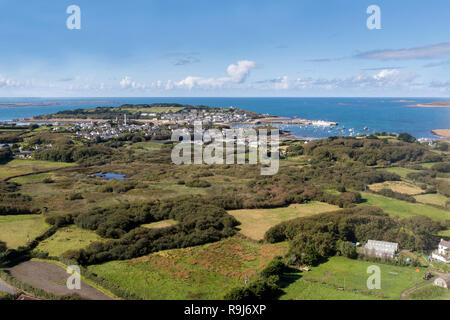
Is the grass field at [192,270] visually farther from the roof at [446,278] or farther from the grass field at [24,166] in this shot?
the grass field at [24,166]

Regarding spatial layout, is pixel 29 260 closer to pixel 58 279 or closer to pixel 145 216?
pixel 58 279

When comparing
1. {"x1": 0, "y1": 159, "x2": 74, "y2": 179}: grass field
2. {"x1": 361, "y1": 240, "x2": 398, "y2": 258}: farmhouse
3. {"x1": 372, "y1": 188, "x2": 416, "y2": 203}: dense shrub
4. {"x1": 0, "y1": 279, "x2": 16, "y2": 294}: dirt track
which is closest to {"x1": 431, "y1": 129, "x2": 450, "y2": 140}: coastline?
{"x1": 372, "y1": 188, "x2": 416, "y2": 203}: dense shrub

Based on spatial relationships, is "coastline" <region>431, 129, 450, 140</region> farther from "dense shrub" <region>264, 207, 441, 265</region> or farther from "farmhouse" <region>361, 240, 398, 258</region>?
"farmhouse" <region>361, 240, 398, 258</region>

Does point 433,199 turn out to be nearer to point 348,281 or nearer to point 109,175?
point 348,281

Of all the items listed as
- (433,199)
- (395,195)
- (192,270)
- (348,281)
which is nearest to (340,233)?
(348,281)

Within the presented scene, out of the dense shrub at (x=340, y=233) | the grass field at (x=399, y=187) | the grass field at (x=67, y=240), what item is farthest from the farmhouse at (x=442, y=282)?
the grass field at (x=67, y=240)

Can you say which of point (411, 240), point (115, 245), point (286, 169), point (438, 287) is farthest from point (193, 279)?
point (286, 169)
